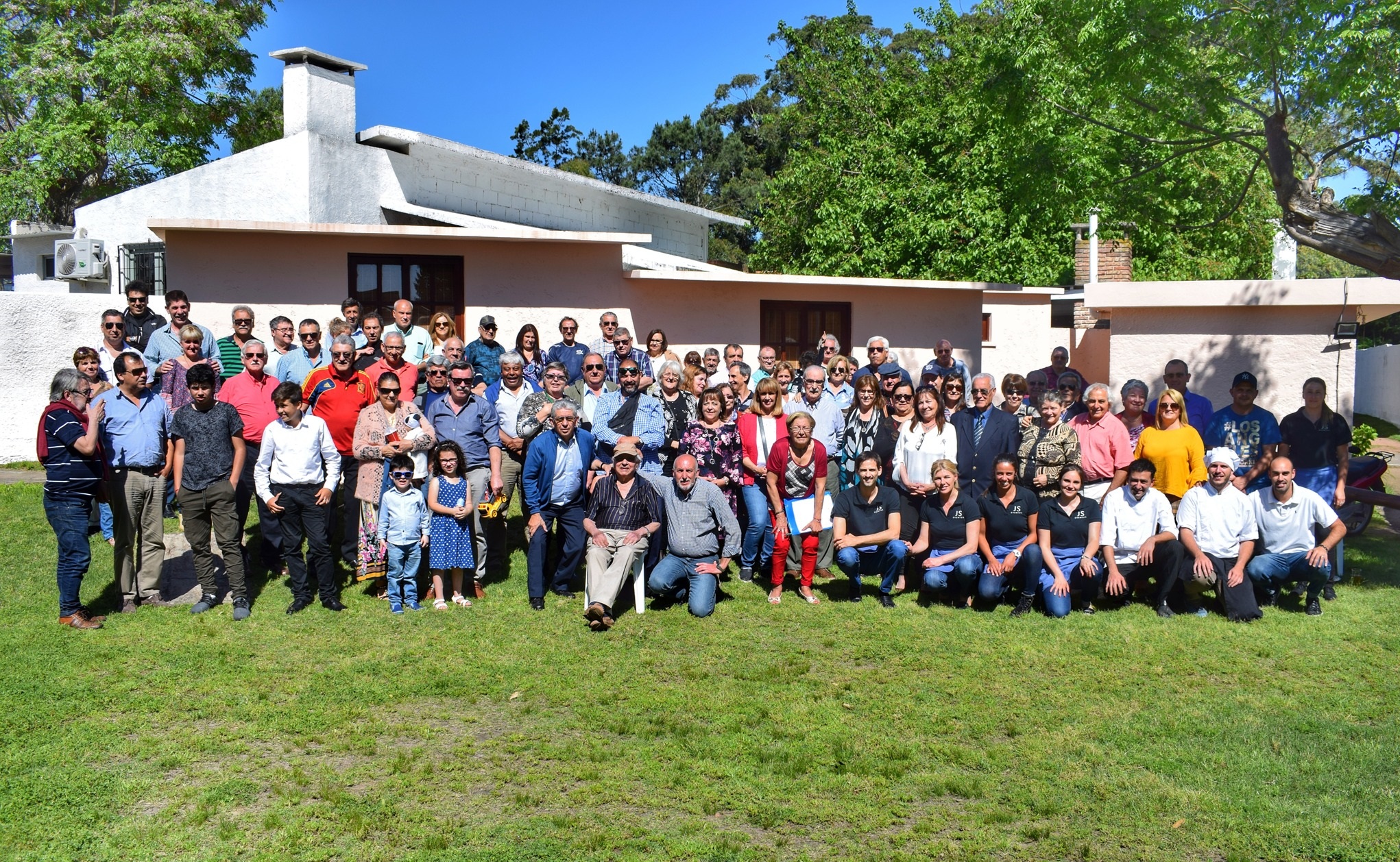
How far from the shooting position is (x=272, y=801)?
5203 millimetres

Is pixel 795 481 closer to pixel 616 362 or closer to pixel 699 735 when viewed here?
pixel 616 362

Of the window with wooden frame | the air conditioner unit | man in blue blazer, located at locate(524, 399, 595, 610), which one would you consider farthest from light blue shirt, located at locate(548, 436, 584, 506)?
the air conditioner unit

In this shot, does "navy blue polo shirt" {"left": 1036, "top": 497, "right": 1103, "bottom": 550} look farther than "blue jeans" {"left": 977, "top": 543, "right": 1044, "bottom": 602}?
Yes

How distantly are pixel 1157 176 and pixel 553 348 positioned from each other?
7898 millimetres

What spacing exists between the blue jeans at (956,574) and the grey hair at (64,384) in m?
6.53

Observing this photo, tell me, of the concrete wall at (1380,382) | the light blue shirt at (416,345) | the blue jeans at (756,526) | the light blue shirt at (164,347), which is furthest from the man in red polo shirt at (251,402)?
the concrete wall at (1380,382)

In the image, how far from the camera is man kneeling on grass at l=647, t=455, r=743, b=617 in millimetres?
8547

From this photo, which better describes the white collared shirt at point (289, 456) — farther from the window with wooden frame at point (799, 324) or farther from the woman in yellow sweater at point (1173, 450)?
the window with wooden frame at point (799, 324)

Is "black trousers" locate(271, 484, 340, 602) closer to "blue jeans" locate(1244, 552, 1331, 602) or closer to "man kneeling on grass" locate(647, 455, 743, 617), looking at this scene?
"man kneeling on grass" locate(647, 455, 743, 617)

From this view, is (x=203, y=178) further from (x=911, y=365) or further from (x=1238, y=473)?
(x=1238, y=473)

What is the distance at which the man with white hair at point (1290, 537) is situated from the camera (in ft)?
27.5

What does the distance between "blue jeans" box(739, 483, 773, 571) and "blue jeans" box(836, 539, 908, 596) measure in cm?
70

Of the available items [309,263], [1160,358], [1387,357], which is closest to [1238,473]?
[1160,358]

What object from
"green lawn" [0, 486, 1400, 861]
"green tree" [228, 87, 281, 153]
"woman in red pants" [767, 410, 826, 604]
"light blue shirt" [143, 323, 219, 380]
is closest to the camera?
"green lawn" [0, 486, 1400, 861]
